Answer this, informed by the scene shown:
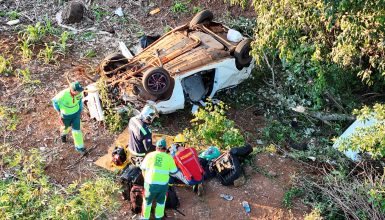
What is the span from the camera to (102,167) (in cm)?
842

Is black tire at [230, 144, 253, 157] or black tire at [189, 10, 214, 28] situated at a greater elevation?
black tire at [189, 10, 214, 28]

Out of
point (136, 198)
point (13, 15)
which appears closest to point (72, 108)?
point (136, 198)

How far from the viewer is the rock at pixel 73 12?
11.8 m

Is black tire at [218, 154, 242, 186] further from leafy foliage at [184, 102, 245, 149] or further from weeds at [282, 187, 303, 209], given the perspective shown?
weeds at [282, 187, 303, 209]

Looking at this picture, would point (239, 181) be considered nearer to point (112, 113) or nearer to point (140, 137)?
point (140, 137)

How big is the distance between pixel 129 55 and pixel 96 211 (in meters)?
3.86

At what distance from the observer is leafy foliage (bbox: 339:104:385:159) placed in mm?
7223

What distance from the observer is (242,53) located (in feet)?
31.6

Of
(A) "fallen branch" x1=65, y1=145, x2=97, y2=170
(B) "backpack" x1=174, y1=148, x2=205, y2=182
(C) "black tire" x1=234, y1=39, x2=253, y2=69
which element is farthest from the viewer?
(C) "black tire" x1=234, y1=39, x2=253, y2=69

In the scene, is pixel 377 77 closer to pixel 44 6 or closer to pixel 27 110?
pixel 27 110

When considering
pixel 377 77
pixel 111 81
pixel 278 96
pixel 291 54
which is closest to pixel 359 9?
pixel 291 54

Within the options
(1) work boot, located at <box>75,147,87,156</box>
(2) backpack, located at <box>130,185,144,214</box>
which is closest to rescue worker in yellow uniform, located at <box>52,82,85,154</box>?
(1) work boot, located at <box>75,147,87,156</box>

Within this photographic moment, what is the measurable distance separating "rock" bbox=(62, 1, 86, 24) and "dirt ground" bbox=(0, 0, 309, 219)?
0.56 ft

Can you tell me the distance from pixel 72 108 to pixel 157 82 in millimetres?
1422
